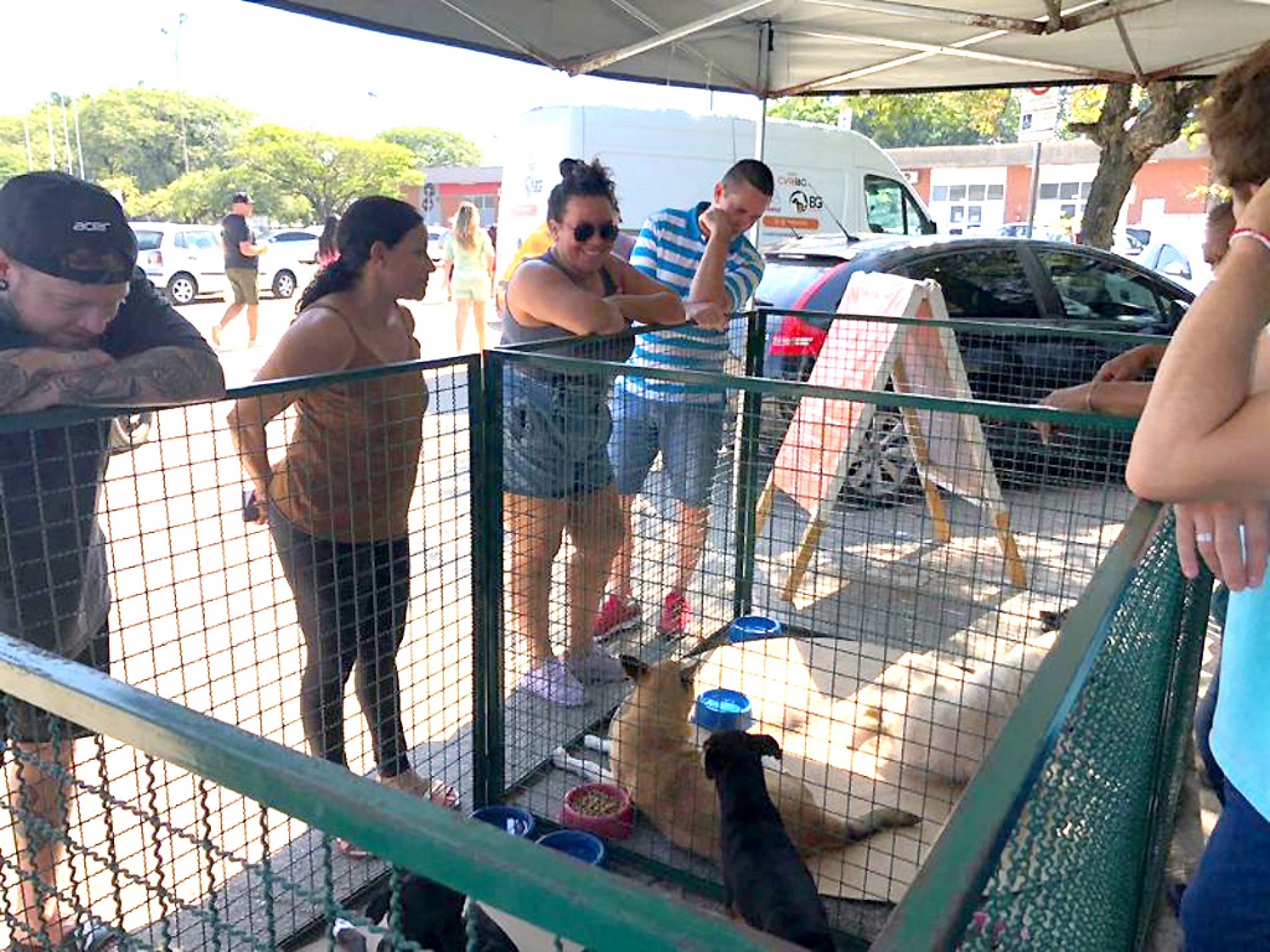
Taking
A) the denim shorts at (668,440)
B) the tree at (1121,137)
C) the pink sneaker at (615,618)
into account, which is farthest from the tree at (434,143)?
the pink sneaker at (615,618)

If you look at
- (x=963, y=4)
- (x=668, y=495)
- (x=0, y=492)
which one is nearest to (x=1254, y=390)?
(x=0, y=492)

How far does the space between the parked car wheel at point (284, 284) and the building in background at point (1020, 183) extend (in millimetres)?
24067

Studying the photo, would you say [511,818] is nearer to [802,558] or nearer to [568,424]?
[568,424]

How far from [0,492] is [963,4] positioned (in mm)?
5210

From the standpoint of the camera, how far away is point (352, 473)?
2723 millimetres

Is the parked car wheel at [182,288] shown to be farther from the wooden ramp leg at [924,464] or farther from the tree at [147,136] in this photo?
the tree at [147,136]

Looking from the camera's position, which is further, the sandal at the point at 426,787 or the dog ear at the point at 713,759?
the sandal at the point at 426,787

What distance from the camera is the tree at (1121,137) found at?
9.79m

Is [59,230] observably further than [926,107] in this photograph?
No

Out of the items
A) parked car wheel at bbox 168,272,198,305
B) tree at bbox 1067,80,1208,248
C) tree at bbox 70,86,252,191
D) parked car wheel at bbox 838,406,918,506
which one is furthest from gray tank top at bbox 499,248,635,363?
tree at bbox 70,86,252,191

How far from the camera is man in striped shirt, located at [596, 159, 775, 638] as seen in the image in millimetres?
3799

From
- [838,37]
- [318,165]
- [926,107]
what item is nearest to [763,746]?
[838,37]

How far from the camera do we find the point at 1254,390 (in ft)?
4.48

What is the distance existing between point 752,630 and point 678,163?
873 centimetres
